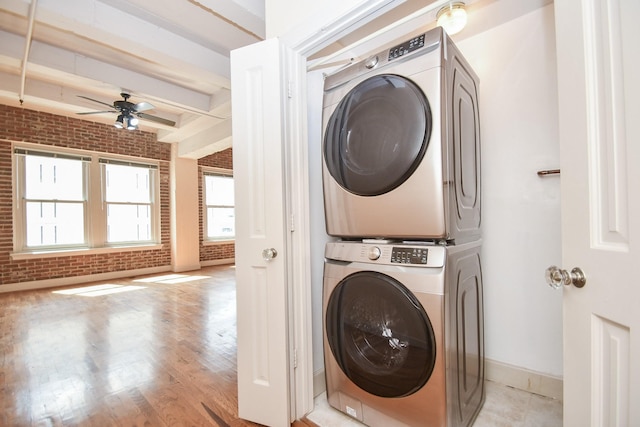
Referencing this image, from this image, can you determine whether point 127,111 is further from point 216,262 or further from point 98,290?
point 216,262

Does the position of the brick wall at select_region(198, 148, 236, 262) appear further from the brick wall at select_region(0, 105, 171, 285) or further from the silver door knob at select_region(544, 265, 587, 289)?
the silver door knob at select_region(544, 265, 587, 289)

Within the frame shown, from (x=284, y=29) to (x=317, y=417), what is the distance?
7.28 feet

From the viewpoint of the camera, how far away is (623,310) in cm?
67

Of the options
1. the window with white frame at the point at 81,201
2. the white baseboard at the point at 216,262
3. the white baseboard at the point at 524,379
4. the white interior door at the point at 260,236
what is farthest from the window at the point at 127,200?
the white baseboard at the point at 524,379

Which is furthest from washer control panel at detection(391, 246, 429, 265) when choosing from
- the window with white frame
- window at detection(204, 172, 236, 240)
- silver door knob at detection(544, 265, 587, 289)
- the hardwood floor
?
the window with white frame

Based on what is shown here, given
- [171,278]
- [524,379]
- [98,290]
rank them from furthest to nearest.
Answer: [171,278], [98,290], [524,379]

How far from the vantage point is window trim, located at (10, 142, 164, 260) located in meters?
4.78

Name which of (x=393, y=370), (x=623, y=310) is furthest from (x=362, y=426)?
(x=623, y=310)

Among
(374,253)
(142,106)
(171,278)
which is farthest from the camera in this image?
(171,278)

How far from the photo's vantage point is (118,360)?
2.37 metres

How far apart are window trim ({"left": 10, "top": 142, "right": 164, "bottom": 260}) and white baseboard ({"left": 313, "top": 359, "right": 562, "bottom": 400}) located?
5.69 metres

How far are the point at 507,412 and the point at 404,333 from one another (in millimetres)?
939

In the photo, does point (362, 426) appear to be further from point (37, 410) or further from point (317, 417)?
point (37, 410)

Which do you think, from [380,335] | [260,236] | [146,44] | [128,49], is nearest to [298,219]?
Result: [260,236]
